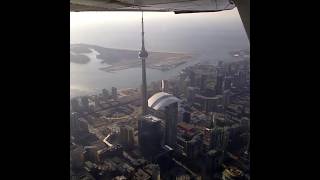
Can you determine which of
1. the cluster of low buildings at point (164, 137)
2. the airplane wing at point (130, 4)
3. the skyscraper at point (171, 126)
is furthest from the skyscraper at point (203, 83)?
the airplane wing at point (130, 4)

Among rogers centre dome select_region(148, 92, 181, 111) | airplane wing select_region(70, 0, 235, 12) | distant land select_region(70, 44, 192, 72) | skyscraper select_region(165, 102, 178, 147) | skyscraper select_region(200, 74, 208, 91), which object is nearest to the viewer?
airplane wing select_region(70, 0, 235, 12)

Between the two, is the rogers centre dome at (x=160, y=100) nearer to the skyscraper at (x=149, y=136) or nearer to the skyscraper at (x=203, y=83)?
the skyscraper at (x=203, y=83)

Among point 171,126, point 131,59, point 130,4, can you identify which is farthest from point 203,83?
point 130,4

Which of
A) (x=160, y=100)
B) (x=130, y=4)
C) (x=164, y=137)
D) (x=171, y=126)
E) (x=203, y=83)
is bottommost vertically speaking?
(x=164, y=137)

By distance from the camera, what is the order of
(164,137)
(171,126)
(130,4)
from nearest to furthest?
1. (130,4)
2. (164,137)
3. (171,126)

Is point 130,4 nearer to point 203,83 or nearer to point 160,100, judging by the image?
point 160,100

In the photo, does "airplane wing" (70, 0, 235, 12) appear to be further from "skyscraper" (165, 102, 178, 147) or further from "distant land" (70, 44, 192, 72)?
"distant land" (70, 44, 192, 72)

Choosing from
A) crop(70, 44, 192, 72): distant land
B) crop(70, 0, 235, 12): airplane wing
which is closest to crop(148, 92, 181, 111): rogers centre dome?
crop(70, 44, 192, 72): distant land

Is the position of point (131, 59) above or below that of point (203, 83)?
above

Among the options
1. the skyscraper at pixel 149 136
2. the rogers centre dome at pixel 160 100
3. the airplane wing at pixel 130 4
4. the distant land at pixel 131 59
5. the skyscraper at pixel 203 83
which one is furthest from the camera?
the distant land at pixel 131 59

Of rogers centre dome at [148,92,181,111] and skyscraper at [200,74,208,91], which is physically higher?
skyscraper at [200,74,208,91]
